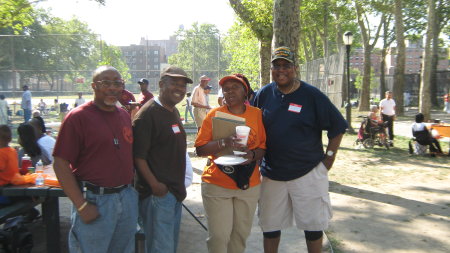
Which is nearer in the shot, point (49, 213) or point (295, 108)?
point (295, 108)

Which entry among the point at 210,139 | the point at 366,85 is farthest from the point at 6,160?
the point at 366,85

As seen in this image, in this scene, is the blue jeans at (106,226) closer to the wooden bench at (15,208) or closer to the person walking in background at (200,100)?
the wooden bench at (15,208)

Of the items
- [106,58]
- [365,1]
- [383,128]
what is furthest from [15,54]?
[365,1]

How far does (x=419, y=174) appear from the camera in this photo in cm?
845

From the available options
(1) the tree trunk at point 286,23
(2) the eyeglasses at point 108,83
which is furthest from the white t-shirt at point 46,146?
(1) the tree trunk at point 286,23

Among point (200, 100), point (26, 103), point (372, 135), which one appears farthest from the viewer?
point (26, 103)

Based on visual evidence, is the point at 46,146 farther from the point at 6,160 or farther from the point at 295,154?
the point at 295,154

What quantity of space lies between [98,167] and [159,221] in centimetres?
66

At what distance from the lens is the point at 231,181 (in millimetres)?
3037

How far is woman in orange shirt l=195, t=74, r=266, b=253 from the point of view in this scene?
304 centimetres

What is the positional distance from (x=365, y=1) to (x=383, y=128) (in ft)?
48.5

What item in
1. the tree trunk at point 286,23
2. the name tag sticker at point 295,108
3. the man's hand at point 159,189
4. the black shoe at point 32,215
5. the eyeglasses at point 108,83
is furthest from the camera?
the tree trunk at point 286,23

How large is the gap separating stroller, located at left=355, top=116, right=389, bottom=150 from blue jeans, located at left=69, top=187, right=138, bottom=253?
33.8 feet

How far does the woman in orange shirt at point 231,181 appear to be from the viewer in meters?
3.04
